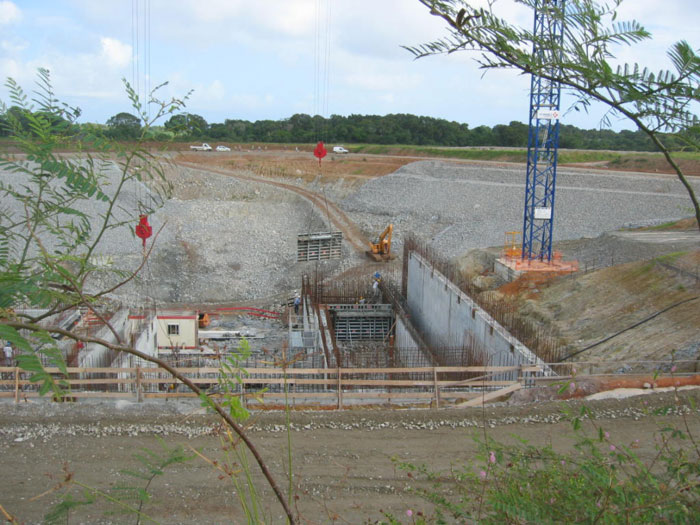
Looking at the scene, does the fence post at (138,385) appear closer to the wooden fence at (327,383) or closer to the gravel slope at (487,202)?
the wooden fence at (327,383)

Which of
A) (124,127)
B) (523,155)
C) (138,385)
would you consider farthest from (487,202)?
(124,127)

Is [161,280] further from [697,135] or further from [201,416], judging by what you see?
[697,135]

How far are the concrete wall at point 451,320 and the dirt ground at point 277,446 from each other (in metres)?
2.83

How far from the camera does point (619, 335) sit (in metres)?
13.5

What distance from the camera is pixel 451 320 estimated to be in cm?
1780

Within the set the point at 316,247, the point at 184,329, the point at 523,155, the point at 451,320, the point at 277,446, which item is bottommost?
the point at 184,329

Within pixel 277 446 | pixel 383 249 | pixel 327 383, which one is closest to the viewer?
pixel 277 446

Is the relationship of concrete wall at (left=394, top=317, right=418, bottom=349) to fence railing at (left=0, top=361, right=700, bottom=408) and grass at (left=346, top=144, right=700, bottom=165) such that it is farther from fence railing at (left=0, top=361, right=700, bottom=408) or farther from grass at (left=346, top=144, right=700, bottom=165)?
grass at (left=346, top=144, right=700, bottom=165)

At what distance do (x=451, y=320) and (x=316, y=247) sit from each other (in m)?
13.6

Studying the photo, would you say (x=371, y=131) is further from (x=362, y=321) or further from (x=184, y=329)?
(x=184, y=329)

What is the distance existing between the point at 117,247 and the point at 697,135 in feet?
98.0

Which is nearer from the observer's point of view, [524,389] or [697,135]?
[697,135]

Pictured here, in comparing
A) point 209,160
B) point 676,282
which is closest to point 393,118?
point 209,160

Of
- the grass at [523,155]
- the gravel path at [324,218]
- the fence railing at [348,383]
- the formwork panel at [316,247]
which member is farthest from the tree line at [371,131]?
the fence railing at [348,383]
